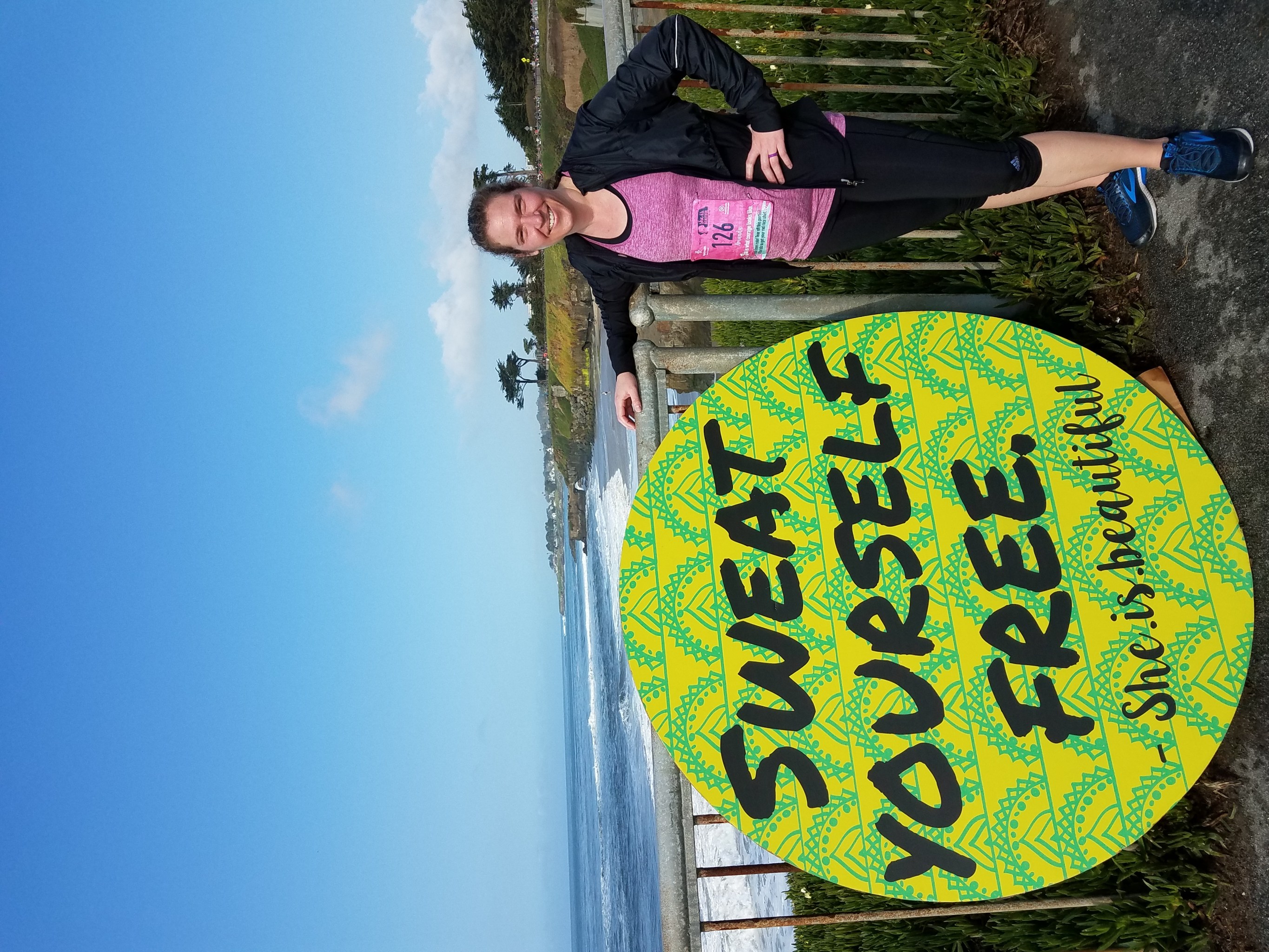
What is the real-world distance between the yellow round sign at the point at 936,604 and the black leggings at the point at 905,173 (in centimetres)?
37

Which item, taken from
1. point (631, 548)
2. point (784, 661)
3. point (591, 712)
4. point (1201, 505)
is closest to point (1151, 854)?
point (1201, 505)

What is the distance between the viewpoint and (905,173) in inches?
101

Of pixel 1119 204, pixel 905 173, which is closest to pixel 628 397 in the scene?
pixel 905 173

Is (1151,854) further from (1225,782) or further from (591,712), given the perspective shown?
(591,712)

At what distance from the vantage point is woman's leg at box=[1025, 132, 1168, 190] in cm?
270

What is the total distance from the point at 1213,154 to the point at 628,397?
2162 millimetres

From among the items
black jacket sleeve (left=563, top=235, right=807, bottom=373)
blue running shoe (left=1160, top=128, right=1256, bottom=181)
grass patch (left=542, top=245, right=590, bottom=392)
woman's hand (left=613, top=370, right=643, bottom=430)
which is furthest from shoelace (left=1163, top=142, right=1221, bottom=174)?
grass patch (left=542, top=245, right=590, bottom=392)

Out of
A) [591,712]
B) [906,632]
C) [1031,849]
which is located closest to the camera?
[1031,849]

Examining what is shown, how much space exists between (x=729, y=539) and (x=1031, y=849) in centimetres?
130

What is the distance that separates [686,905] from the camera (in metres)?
2.57

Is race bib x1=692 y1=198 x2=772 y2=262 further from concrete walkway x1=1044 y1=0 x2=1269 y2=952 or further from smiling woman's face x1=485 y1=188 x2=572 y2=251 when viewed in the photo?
concrete walkway x1=1044 y1=0 x2=1269 y2=952

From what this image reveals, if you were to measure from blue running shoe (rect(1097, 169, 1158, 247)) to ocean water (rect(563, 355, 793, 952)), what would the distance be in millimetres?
2522

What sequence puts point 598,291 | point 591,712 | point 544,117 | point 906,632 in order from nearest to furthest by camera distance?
point 906,632
point 598,291
point 544,117
point 591,712

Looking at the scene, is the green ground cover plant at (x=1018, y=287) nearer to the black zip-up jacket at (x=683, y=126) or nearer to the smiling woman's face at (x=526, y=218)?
the black zip-up jacket at (x=683, y=126)
